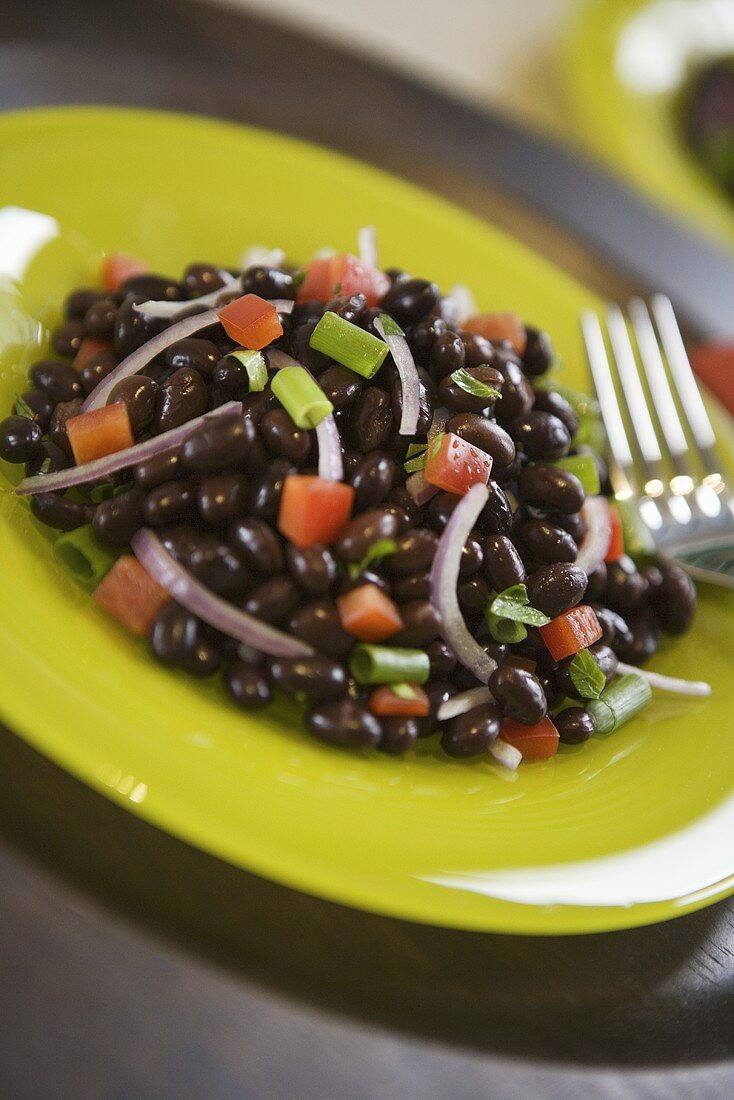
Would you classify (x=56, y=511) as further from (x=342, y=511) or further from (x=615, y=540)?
(x=615, y=540)

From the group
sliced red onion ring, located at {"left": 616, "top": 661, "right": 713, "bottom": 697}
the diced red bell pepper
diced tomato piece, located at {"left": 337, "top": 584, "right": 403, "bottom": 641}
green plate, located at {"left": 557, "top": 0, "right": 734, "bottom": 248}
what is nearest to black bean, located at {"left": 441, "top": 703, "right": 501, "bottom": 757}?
diced tomato piece, located at {"left": 337, "top": 584, "right": 403, "bottom": 641}

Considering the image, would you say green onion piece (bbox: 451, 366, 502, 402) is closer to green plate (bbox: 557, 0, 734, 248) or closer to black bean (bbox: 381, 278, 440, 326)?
black bean (bbox: 381, 278, 440, 326)

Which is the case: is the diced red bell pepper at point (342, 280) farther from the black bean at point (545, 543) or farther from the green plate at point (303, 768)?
the black bean at point (545, 543)

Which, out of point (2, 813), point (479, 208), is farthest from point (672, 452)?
point (2, 813)

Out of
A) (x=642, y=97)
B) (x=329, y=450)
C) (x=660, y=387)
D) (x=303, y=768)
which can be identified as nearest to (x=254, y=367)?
(x=329, y=450)

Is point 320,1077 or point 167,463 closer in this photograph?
point 320,1077

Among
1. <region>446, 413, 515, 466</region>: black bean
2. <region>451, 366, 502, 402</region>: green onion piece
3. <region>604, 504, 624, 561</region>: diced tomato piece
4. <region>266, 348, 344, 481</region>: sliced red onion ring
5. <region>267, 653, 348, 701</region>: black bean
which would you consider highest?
<region>451, 366, 502, 402</region>: green onion piece

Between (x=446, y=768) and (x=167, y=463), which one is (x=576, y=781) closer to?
(x=446, y=768)

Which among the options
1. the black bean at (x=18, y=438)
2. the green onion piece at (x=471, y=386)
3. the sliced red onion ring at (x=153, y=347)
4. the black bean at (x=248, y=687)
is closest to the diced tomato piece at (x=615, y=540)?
the green onion piece at (x=471, y=386)
